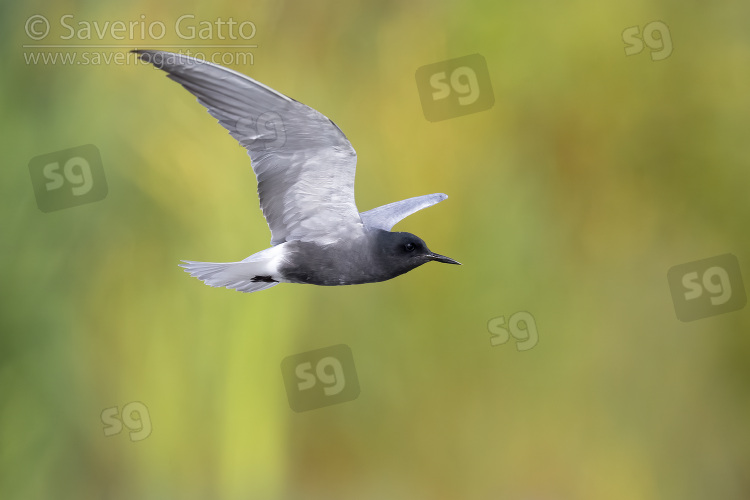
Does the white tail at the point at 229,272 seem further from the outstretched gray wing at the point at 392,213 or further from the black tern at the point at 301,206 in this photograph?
the outstretched gray wing at the point at 392,213

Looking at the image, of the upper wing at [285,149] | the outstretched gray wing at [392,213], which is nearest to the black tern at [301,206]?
the upper wing at [285,149]

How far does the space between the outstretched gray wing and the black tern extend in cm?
13

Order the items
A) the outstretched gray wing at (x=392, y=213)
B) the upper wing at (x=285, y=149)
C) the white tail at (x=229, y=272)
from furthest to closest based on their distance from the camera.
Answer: the outstretched gray wing at (x=392, y=213), the white tail at (x=229, y=272), the upper wing at (x=285, y=149)

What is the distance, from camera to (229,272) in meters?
1.31

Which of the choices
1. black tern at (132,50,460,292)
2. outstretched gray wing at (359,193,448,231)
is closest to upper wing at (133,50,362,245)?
black tern at (132,50,460,292)

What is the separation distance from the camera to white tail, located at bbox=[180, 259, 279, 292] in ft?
4.23

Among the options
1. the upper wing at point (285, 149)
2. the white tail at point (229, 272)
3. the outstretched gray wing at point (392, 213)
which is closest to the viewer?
the upper wing at point (285, 149)

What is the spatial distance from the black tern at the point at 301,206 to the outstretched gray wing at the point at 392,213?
0.44 ft

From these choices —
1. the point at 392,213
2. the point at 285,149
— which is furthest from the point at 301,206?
the point at 392,213

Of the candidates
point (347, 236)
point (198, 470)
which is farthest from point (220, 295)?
point (347, 236)

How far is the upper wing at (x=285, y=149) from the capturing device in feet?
3.84

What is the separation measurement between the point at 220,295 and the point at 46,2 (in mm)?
1060

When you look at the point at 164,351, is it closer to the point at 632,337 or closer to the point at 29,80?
the point at 29,80

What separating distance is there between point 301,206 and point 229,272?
0.16 metres
